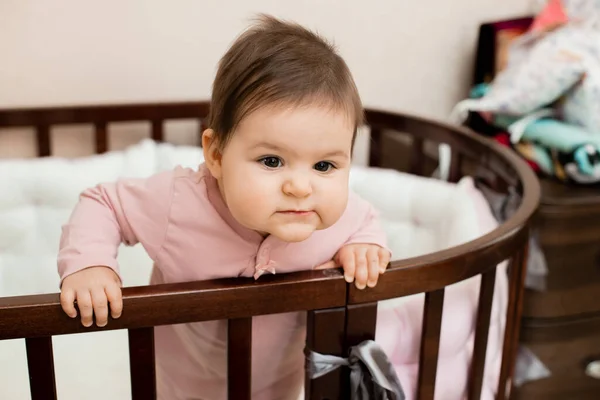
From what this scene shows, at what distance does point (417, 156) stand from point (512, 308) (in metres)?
0.58

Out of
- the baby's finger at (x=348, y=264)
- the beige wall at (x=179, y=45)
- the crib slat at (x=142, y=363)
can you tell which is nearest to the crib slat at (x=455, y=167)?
the beige wall at (x=179, y=45)

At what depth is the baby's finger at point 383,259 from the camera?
0.85 m

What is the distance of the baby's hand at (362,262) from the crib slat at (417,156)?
713 mm

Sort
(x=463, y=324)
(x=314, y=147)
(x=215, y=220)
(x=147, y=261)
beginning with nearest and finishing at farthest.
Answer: (x=314, y=147) < (x=215, y=220) < (x=463, y=324) < (x=147, y=261)

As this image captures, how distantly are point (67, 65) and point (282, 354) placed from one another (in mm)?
848

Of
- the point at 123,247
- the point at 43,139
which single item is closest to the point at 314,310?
the point at 123,247

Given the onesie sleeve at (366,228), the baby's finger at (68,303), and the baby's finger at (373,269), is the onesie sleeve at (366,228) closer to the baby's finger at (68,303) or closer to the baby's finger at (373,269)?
the baby's finger at (373,269)

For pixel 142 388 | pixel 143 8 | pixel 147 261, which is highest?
pixel 143 8

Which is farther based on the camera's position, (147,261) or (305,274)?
(147,261)

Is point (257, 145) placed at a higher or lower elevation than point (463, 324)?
higher

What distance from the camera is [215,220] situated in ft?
3.02

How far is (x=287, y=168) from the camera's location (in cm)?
78

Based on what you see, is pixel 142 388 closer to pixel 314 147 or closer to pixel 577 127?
pixel 314 147

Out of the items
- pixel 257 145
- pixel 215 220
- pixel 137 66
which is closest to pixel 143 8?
pixel 137 66
